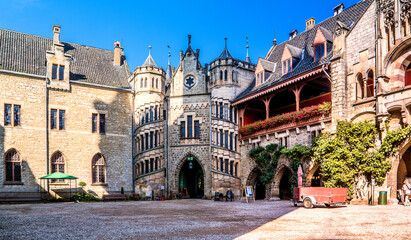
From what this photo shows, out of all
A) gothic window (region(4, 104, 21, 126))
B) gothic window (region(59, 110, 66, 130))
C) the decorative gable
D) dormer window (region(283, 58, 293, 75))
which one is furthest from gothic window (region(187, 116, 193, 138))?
gothic window (region(4, 104, 21, 126))

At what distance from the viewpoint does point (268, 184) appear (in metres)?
25.6

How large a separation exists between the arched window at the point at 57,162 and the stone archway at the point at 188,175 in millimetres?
9002

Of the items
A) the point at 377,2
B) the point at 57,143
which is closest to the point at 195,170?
the point at 57,143

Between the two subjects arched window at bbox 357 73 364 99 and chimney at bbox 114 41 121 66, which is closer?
arched window at bbox 357 73 364 99

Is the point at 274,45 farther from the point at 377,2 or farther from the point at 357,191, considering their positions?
the point at 357,191

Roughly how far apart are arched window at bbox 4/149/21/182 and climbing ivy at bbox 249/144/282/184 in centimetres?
1746

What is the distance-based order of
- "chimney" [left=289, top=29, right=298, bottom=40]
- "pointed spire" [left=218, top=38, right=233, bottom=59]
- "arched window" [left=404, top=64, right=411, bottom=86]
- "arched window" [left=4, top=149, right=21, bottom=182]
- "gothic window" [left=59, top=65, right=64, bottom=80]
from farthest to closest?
"chimney" [left=289, top=29, right=298, bottom=40] < "pointed spire" [left=218, top=38, right=233, bottom=59] < "gothic window" [left=59, top=65, right=64, bottom=80] < "arched window" [left=4, top=149, right=21, bottom=182] < "arched window" [left=404, top=64, right=411, bottom=86]

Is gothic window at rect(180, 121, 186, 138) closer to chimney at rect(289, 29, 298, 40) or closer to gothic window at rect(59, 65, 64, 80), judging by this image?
gothic window at rect(59, 65, 64, 80)

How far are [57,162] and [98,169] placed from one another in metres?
3.31

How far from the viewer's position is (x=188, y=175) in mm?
33594

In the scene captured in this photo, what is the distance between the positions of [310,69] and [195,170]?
16412mm

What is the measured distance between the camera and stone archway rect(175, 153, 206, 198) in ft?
96.4

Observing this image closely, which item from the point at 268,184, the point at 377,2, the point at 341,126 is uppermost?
the point at 377,2

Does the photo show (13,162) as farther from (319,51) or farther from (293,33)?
(293,33)
